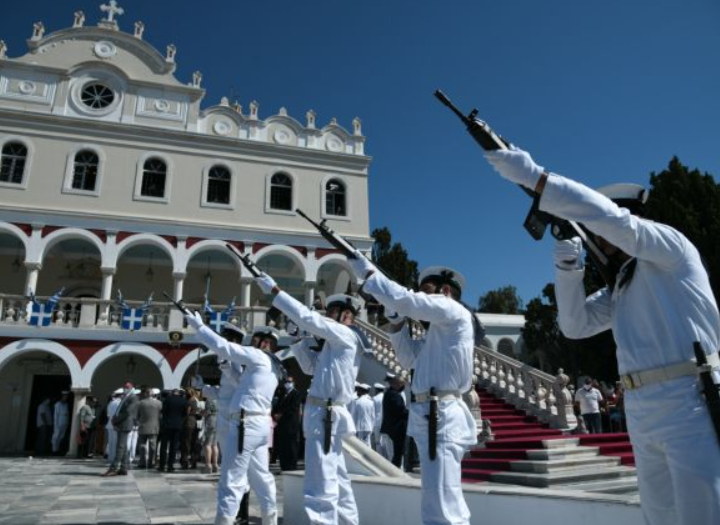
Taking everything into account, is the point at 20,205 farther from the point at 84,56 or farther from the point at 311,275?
the point at 311,275

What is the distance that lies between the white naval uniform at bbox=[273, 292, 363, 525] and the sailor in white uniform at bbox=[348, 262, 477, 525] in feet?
3.91

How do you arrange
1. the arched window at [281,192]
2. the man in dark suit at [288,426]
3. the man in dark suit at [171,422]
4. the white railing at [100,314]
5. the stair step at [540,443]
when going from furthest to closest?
the arched window at [281,192] → the white railing at [100,314] → the man in dark suit at [171,422] → the man in dark suit at [288,426] → the stair step at [540,443]

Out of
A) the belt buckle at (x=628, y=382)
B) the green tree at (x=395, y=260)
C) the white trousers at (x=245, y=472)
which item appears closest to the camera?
the belt buckle at (x=628, y=382)

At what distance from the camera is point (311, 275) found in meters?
21.4

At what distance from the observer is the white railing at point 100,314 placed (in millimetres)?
17594

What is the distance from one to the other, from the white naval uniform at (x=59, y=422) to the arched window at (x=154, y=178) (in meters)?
7.96

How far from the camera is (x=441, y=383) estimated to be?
156 inches

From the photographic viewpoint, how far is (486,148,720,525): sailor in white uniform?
214 cm

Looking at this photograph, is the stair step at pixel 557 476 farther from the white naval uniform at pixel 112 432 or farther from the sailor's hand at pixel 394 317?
the white naval uniform at pixel 112 432

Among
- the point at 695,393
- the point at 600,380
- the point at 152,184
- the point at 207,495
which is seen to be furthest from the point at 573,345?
the point at 695,393

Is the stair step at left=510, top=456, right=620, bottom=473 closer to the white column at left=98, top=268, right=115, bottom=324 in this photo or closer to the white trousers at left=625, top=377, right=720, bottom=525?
the white trousers at left=625, top=377, right=720, bottom=525

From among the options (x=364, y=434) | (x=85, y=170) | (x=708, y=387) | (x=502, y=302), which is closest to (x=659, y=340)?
(x=708, y=387)

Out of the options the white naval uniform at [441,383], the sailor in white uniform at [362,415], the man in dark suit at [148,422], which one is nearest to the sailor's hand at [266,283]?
the white naval uniform at [441,383]

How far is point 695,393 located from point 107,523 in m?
6.54
